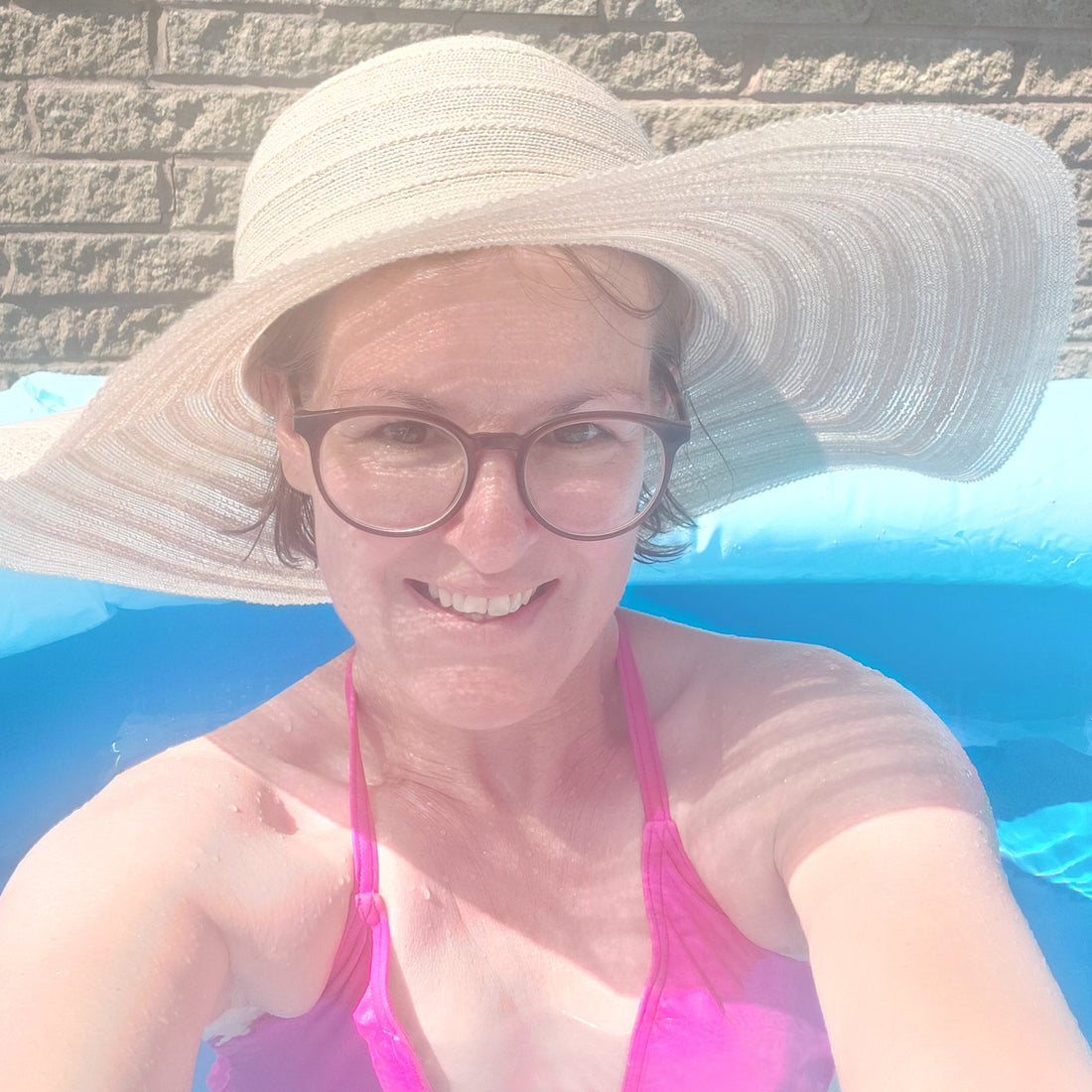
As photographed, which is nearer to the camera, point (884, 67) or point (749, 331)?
point (749, 331)

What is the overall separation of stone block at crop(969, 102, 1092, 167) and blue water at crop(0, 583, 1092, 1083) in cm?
205

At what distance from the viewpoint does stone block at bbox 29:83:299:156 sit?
335 cm

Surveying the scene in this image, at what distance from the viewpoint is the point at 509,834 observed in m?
1.51

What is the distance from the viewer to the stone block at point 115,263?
3477 millimetres

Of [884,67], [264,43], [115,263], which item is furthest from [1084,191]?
[115,263]

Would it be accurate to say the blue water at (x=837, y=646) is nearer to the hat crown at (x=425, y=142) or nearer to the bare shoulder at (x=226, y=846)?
the bare shoulder at (x=226, y=846)

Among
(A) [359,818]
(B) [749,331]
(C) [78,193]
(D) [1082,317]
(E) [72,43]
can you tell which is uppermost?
(D) [1082,317]

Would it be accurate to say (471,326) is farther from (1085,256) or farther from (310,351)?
(1085,256)

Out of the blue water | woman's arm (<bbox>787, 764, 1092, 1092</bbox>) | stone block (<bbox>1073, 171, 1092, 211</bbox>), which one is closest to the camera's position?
woman's arm (<bbox>787, 764, 1092, 1092</bbox>)

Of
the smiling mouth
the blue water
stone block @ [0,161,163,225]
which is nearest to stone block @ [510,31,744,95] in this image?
stone block @ [0,161,163,225]

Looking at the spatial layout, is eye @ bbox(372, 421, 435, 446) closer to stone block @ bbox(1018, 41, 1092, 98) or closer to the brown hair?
the brown hair

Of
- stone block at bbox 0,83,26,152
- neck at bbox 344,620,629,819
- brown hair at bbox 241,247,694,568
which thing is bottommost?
neck at bbox 344,620,629,819

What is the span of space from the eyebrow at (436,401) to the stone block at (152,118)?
260 cm

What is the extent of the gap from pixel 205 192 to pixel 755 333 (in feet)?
8.19
